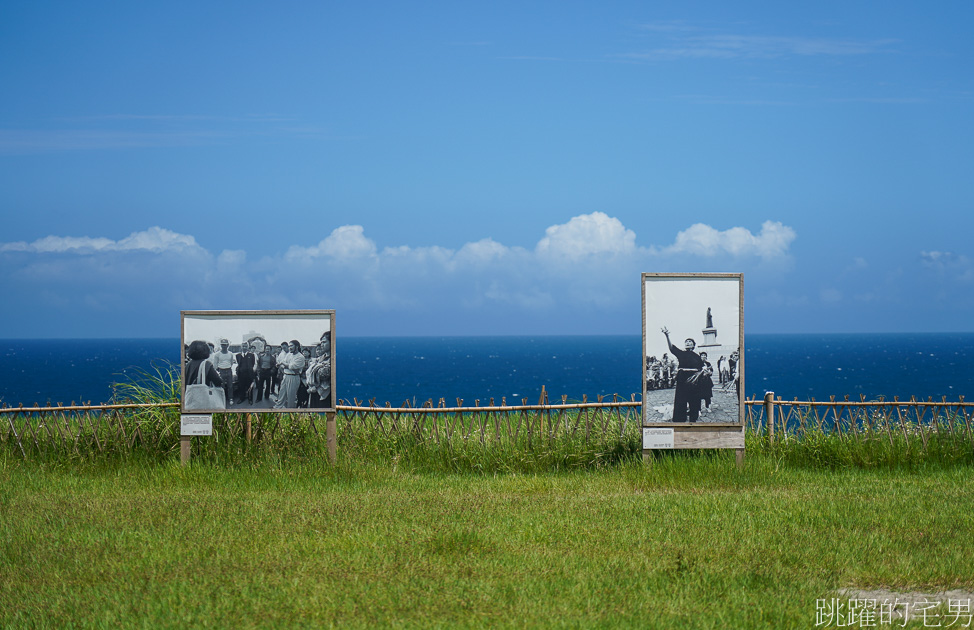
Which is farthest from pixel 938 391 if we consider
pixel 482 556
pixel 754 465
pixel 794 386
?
pixel 482 556

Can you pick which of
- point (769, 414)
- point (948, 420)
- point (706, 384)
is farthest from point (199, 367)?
point (948, 420)

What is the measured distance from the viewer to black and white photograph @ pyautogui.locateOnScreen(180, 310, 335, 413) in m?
10.7

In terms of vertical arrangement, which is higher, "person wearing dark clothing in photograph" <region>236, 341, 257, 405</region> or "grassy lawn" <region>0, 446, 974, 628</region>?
"person wearing dark clothing in photograph" <region>236, 341, 257, 405</region>

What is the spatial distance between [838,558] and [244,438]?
751 centimetres

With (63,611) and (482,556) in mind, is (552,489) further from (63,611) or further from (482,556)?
(63,611)

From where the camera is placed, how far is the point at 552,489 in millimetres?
9414

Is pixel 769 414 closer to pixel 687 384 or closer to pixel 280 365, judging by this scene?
pixel 687 384

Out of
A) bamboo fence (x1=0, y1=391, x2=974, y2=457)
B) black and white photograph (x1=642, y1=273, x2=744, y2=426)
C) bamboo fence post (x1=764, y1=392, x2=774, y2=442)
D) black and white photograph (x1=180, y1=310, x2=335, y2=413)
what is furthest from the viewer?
bamboo fence post (x1=764, y1=392, x2=774, y2=442)

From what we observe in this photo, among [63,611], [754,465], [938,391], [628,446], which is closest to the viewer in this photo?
[63,611]

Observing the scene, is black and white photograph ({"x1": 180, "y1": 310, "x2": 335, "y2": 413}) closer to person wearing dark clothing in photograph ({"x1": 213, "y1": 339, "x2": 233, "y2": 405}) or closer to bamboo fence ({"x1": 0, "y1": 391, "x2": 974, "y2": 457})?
person wearing dark clothing in photograph ({"x1": 213, "y1": 339, "x2": 233, "y2": 405})
